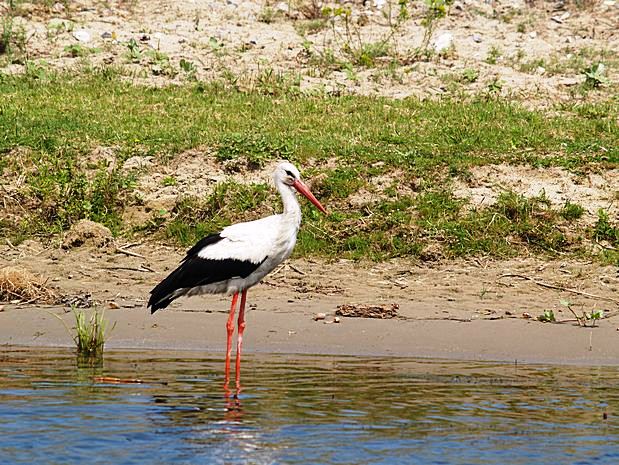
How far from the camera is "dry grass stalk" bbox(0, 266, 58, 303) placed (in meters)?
9.52

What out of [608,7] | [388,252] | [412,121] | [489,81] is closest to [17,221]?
[388,252]

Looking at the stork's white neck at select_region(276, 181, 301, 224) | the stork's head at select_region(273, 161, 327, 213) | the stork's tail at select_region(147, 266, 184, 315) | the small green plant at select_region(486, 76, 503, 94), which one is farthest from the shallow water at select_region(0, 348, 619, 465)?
the small green plant at select_region(486, 76, 503, 94)

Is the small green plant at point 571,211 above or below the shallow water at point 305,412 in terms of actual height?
above

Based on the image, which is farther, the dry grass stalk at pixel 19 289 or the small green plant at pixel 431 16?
the small green plant at pixel 431 16

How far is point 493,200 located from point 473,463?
5.30 m

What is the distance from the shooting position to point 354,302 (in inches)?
372

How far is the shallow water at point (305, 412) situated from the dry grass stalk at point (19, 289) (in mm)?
1010

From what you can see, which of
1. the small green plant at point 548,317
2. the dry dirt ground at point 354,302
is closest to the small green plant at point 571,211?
the dry dirt ground at point 354,302

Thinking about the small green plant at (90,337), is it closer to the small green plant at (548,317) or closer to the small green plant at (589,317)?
the small green plant at (548,317)

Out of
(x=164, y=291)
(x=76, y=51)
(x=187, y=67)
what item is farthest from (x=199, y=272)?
(x=76, y=51)

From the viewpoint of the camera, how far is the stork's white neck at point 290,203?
8.38m

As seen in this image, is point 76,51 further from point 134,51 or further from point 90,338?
point 90,338

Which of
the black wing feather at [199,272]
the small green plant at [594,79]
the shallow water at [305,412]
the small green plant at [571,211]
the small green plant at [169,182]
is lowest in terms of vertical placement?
the shallow water at [305,412]

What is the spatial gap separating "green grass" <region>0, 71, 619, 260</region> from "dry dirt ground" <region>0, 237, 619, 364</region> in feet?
1.19
